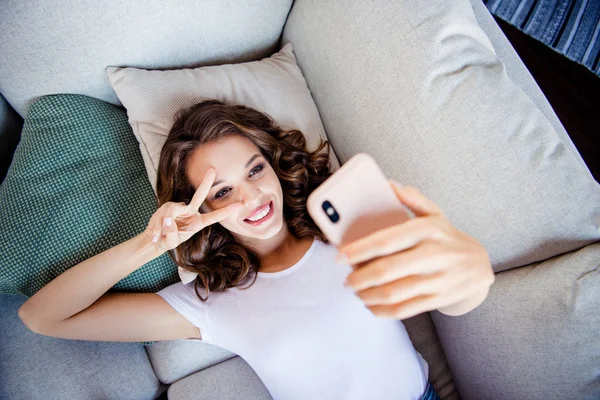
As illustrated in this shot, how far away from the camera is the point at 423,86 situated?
99 centimetres

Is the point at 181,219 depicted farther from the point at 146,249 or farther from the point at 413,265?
the point at 413,265

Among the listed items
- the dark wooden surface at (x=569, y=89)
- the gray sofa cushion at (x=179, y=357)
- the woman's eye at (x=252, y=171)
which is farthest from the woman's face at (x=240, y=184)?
the dark wooden surface at (x=569, y=89)

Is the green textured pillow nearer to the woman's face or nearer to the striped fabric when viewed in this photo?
the woman's face

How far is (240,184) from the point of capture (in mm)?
979

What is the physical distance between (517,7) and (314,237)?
1666mm

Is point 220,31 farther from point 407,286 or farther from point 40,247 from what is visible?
point 407,286

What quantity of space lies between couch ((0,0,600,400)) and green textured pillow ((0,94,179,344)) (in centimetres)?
12

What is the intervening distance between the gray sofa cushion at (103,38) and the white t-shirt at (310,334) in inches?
28.4

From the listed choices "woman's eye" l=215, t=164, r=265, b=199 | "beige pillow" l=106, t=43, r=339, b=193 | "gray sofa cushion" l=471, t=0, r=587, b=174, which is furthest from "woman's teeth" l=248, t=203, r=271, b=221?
"gray sofa cushion" l=471, t=0, r=587, b=174

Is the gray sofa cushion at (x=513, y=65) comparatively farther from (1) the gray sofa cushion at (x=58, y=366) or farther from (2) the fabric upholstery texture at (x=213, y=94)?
(1) the gray sofa cushion at (x=58, y=366)

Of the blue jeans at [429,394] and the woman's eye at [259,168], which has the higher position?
the woman's eye at [259,168]

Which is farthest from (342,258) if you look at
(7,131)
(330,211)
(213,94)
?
(7,131)

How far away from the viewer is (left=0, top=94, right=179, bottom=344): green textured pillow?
1.03m

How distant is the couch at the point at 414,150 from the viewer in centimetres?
90
